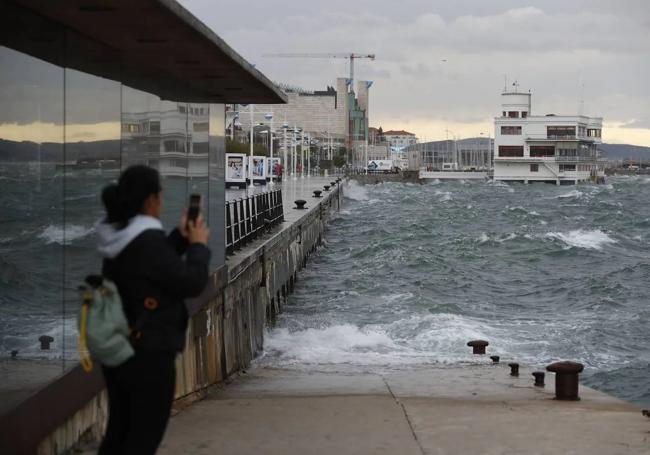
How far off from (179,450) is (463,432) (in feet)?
7.77

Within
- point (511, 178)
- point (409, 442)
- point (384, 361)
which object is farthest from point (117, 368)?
point (511, 178)

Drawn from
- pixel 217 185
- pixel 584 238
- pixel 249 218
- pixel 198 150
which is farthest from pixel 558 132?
pixel 198 150

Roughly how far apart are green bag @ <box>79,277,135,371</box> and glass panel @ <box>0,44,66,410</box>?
1827 millimetres

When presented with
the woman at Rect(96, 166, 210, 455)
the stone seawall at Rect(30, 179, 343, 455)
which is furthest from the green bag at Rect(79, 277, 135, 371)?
the stone seawall at Rect(30, 179, 343, 455)

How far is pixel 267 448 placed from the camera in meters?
8.55

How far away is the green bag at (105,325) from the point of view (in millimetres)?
5230

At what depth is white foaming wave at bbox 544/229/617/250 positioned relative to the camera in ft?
176

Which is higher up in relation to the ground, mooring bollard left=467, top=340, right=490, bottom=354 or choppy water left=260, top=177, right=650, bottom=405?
mooring bollard left=467, top=340, right=490, bottom=354

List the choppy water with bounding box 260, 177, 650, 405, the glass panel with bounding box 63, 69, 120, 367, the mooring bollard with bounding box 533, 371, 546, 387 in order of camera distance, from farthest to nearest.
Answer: the choppy water with bounding box 260, 177, 650, 405
the mooring bollard with bounding box 533, 371, 546, 387
the glass panel with bounding box 63, 69, 120, 367

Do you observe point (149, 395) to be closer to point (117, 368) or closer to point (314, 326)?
point (117, 368)

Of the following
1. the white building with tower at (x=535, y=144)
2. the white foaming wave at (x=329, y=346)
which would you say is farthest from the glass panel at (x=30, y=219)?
the white building with tower at (x=535, y=144)

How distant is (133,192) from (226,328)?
10.1m

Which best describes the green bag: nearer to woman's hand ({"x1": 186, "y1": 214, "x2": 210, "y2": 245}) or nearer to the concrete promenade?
woman's hand ({"x1": 186, "y1": 214, "x2": 210, "y2": 245})

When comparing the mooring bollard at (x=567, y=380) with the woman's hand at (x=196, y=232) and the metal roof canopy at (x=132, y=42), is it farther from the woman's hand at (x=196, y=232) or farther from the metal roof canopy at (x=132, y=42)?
the woman's hand at (x=196, y=232)
